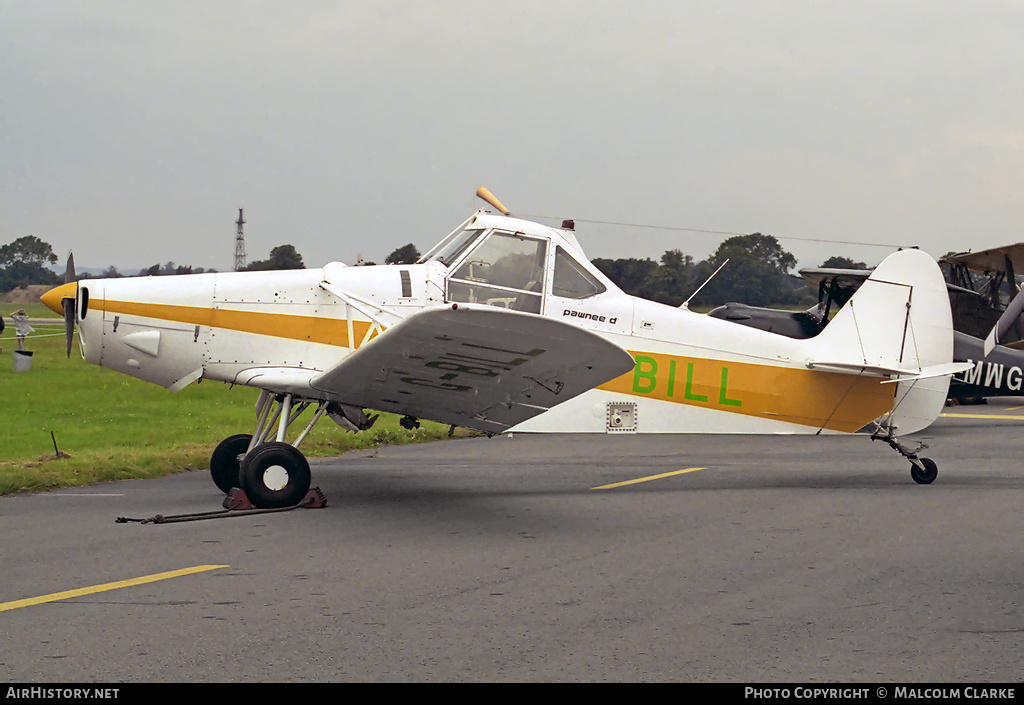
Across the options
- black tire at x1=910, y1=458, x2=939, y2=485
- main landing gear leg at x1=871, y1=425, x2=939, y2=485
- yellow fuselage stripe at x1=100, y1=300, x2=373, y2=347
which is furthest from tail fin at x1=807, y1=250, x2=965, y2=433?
yellow fuselage stripe at x1=100, y1=300, x2=373, y2=347

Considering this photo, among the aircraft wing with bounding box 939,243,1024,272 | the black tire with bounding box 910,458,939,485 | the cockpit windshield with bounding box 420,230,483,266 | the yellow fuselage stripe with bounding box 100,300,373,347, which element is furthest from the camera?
the aircraft wing with bounding box 939,243,1024,272

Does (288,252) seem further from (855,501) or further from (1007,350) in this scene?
(1007,350)

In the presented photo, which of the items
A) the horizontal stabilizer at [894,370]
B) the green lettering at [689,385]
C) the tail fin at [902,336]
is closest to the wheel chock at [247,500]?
the green lettering at [689,385]

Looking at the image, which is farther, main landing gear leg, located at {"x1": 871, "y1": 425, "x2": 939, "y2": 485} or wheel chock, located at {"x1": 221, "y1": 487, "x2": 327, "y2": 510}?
main landing gear leg, located at {"x1": 871, "y1": 425, "x2": 939, "y2": 485}

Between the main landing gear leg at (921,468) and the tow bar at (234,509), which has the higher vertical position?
the main landing gear leg at (921,468)

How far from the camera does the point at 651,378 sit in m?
10.1

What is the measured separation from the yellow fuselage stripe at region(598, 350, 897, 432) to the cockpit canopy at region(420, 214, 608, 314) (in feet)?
3.60

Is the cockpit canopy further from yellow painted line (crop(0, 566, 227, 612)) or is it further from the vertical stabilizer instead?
yellow painted line (crop(0, 566, 227, 612))

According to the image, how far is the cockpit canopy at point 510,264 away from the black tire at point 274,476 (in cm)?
204

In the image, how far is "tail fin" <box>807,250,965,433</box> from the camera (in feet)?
35.8

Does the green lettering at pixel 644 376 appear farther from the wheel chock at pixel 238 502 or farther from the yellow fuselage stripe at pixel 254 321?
the wheel chock at pixel 238 502

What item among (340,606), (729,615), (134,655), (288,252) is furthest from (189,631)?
(288,252)

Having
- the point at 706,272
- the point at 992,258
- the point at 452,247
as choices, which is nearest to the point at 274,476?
the point at 452,247

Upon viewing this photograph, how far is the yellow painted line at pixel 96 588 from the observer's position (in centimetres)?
540
